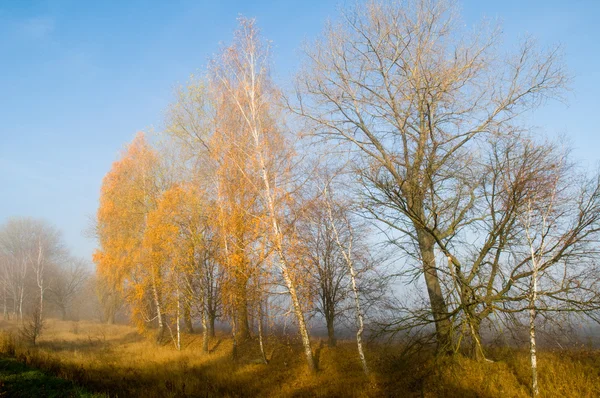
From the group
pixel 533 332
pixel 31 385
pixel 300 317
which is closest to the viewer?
pixel 533 332

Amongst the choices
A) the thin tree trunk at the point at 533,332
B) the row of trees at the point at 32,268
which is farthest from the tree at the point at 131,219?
the row of trees at the point at 32,268

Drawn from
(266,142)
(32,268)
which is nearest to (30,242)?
(32,268)

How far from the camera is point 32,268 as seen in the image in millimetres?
37938

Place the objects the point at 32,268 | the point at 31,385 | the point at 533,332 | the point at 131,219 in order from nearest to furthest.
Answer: the point at 533,332 → the point at 31,385 → the point at 131,219 → the point at 32,268

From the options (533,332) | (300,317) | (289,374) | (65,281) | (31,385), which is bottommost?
(289,374)

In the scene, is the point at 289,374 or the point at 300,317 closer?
the point at 300,317

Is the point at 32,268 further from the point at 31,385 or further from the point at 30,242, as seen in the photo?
the point at 31,385

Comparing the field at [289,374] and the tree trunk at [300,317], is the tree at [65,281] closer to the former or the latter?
the field at [289,374]

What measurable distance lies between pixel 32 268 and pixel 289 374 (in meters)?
40.3

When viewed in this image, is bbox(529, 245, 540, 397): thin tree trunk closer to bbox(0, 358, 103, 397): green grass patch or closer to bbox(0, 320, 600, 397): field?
bbox(0, 320, 600, 397): field

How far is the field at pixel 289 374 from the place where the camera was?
6820 millimetres

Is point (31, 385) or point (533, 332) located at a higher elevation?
point (533, 332)

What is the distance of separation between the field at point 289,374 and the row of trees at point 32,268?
3159 cm

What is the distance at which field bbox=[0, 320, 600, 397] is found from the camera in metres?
6.82
